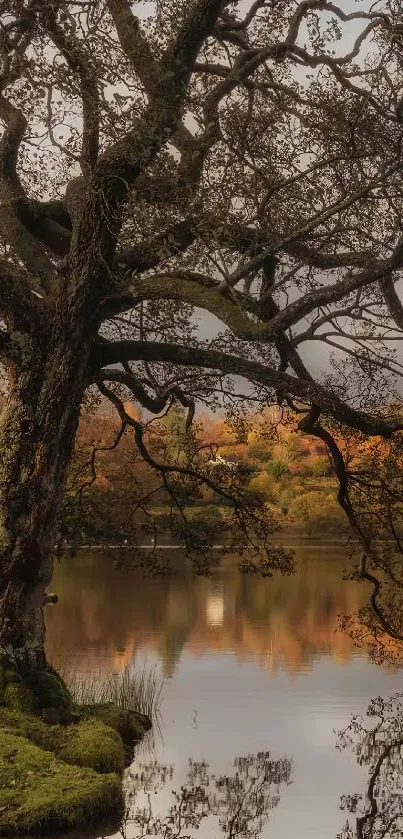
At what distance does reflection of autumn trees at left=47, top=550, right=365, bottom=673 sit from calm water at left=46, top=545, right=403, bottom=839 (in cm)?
4

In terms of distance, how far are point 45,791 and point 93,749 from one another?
49.3 inches

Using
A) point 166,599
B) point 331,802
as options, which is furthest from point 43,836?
point 166,599

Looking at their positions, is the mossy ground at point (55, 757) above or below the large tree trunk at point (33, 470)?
below

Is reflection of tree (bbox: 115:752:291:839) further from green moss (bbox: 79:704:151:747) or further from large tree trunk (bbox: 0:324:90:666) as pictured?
large tree trunk (bbox: 0:324:90:666)

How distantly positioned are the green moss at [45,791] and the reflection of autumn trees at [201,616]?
295 inches

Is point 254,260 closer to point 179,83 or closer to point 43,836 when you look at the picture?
point 179,83

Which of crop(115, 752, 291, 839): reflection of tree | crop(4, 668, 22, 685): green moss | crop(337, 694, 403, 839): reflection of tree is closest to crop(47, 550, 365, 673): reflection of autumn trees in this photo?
crop(337, 694, 403, 839): reflection of tree

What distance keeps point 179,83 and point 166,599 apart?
55.2 feet

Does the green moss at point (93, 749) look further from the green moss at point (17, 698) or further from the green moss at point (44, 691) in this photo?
the green moss at point (17, 698)

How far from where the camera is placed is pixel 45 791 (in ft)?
→ 25.6

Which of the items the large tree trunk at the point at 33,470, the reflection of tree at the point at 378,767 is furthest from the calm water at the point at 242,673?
the large tree trunk at the point at 33,470

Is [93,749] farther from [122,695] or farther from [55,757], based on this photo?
[122,695]

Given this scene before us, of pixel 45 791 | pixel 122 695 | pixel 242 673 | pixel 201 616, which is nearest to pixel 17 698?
pixel 45 791

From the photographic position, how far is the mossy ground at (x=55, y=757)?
298 inches
